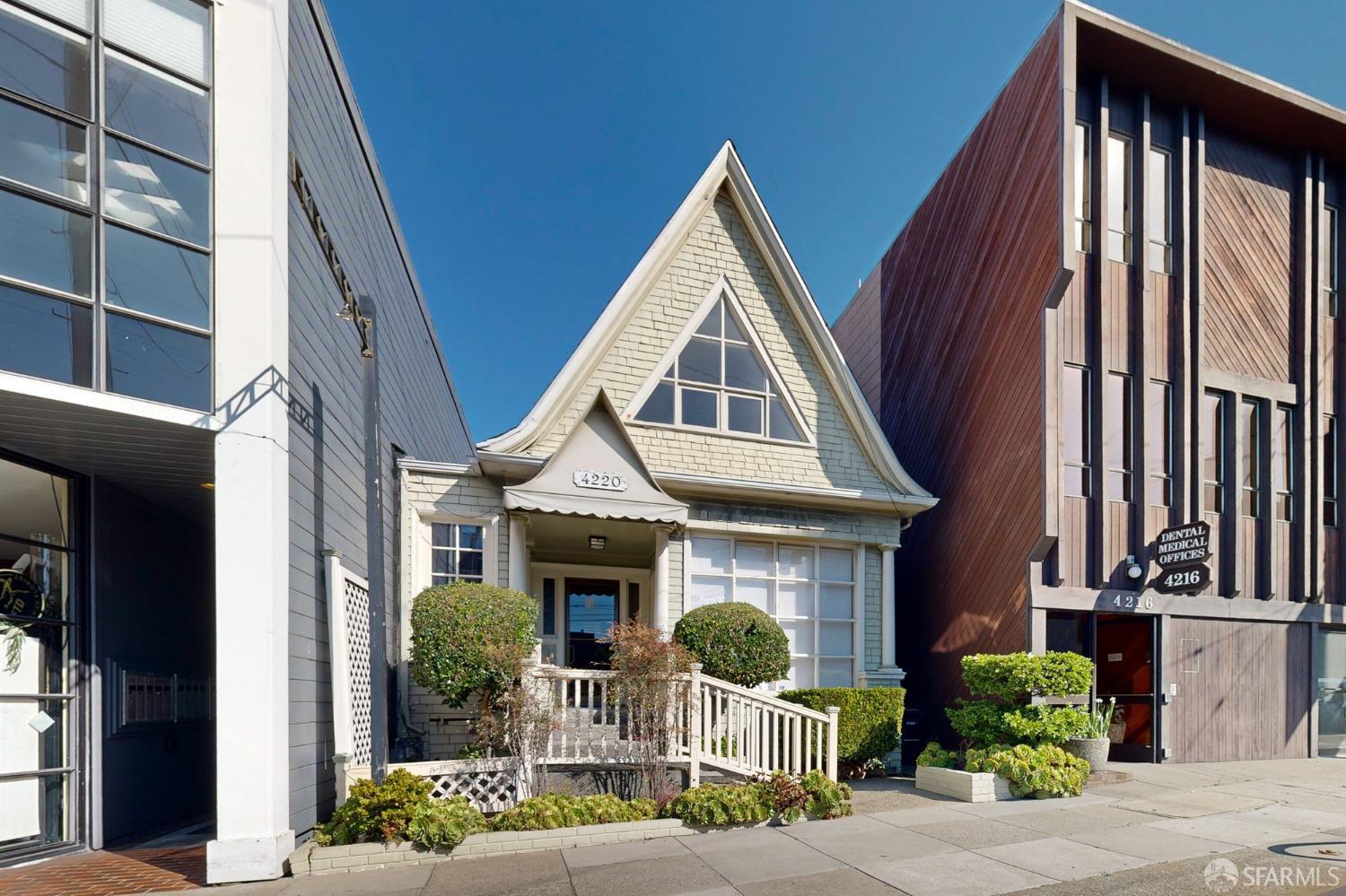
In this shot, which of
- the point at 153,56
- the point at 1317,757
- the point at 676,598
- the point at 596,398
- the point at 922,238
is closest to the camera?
the point at 153,56

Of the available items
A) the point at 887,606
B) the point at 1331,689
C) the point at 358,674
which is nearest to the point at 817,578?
the point at 887,606

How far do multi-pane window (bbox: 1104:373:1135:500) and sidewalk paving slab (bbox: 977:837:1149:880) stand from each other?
6.41m

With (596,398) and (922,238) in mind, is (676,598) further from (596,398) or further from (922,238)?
(922,238)

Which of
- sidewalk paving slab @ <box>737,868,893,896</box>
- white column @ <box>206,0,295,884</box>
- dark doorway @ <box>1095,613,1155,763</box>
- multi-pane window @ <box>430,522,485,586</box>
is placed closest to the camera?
sidewalk paving slab @ <box>737,868,893,896</box>

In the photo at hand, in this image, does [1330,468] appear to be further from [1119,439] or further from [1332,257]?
[1119,439]

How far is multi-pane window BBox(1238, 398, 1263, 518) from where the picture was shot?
517 inches

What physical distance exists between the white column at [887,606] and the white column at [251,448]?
335 inches

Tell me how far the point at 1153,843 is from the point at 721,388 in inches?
299

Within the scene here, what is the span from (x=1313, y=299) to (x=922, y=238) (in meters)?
6.82

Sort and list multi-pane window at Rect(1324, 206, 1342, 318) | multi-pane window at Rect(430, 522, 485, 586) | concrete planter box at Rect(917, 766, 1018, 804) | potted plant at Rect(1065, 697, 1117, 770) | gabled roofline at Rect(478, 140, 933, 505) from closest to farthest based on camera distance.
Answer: concrete planter box at Rect(917, 766, 1018, 804)
potted plant at Rect(1065, 697, 1117, 770)
multi-pane window at Rect(430, 522, 485, 586)
gabled roofline at Rect(478, 140, 933, 505)
multi-pane window at Rect(1324, 206, 1342, 318)

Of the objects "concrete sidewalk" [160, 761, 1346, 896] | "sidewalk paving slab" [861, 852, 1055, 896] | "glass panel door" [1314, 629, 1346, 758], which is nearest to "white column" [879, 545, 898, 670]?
"concrete sidewalk" [160, 761, 1346, 896]

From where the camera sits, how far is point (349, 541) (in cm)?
912

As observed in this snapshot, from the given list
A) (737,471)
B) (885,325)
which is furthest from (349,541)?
(885,325)

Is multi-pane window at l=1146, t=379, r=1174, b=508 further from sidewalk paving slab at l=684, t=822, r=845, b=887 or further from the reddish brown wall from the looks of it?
sidewalk paving slab at l=684, t=822, r=845, b=887
